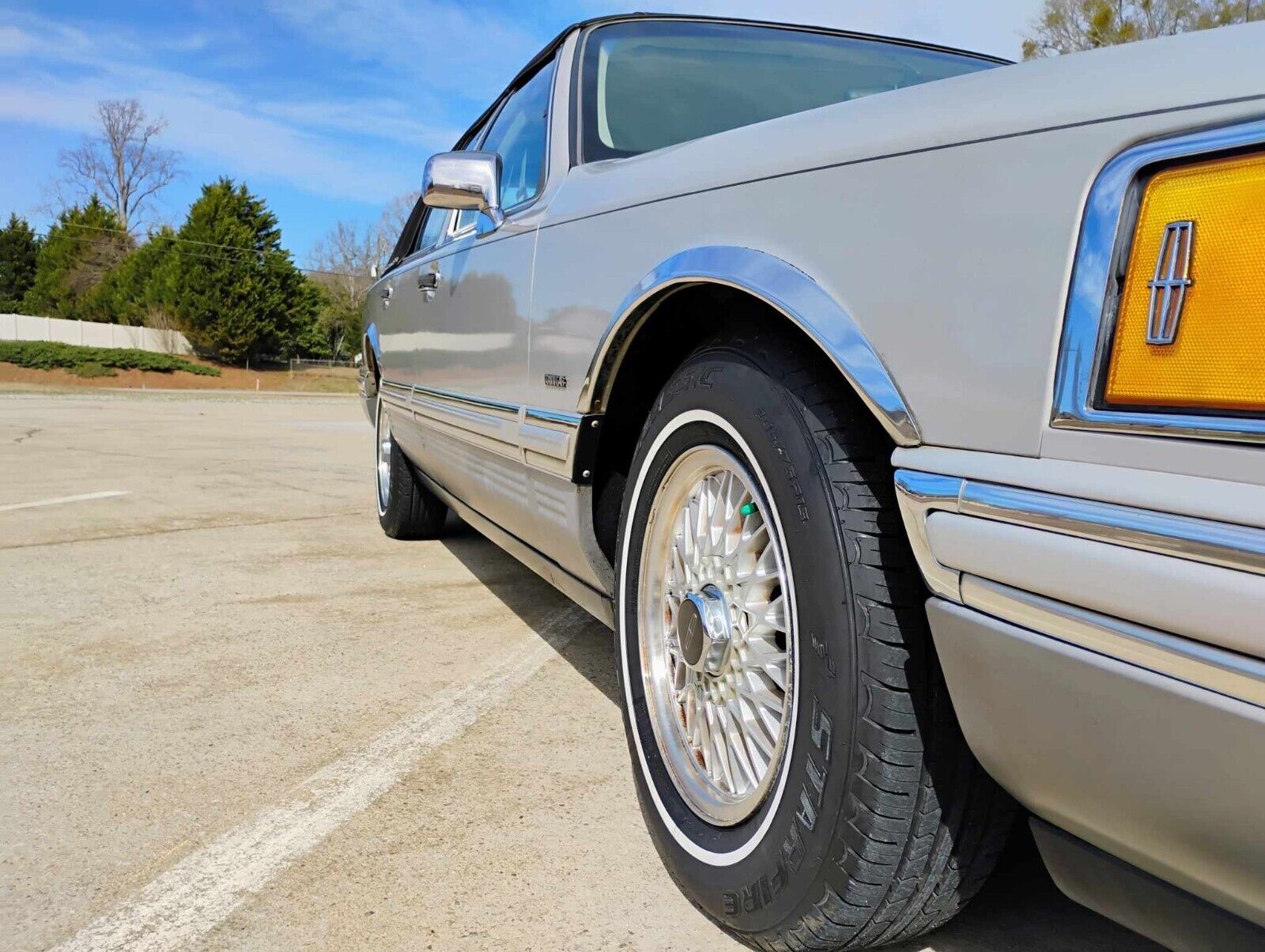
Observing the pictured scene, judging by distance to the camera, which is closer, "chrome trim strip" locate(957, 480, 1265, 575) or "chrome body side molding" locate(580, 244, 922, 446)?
"chrome trim strip" locate(957, 480, 1265, 575)

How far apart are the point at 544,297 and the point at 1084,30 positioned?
3.48m

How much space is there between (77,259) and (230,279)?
1197 cm

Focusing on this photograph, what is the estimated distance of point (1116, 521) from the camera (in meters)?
0.95

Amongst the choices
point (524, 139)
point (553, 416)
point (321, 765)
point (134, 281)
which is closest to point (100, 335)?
point (134, 281)

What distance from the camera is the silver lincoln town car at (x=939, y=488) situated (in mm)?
926

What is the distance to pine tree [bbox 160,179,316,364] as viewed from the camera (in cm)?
4153

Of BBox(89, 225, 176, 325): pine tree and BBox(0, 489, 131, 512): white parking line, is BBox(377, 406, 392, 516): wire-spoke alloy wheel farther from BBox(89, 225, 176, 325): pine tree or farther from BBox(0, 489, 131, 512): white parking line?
BBox(89, 225, 176, 325): pine tree

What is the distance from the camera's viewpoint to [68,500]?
574 centimetres

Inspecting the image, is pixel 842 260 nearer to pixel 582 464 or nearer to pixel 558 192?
pixel 582 464

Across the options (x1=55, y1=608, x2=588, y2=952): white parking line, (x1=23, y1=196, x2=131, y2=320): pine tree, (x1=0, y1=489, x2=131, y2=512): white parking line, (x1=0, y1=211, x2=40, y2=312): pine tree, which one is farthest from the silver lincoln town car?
(x1=0, y1=211, x2=40, y2=312): pine tree

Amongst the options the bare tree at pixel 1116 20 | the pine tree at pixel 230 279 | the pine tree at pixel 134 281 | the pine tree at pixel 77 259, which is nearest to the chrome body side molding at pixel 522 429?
the bare tree at pixel 1116 20

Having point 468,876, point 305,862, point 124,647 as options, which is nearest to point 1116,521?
point 468,876

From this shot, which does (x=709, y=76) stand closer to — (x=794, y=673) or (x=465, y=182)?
(x=465, y=182)

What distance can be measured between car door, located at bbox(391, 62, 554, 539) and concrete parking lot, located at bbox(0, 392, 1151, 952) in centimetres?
49
